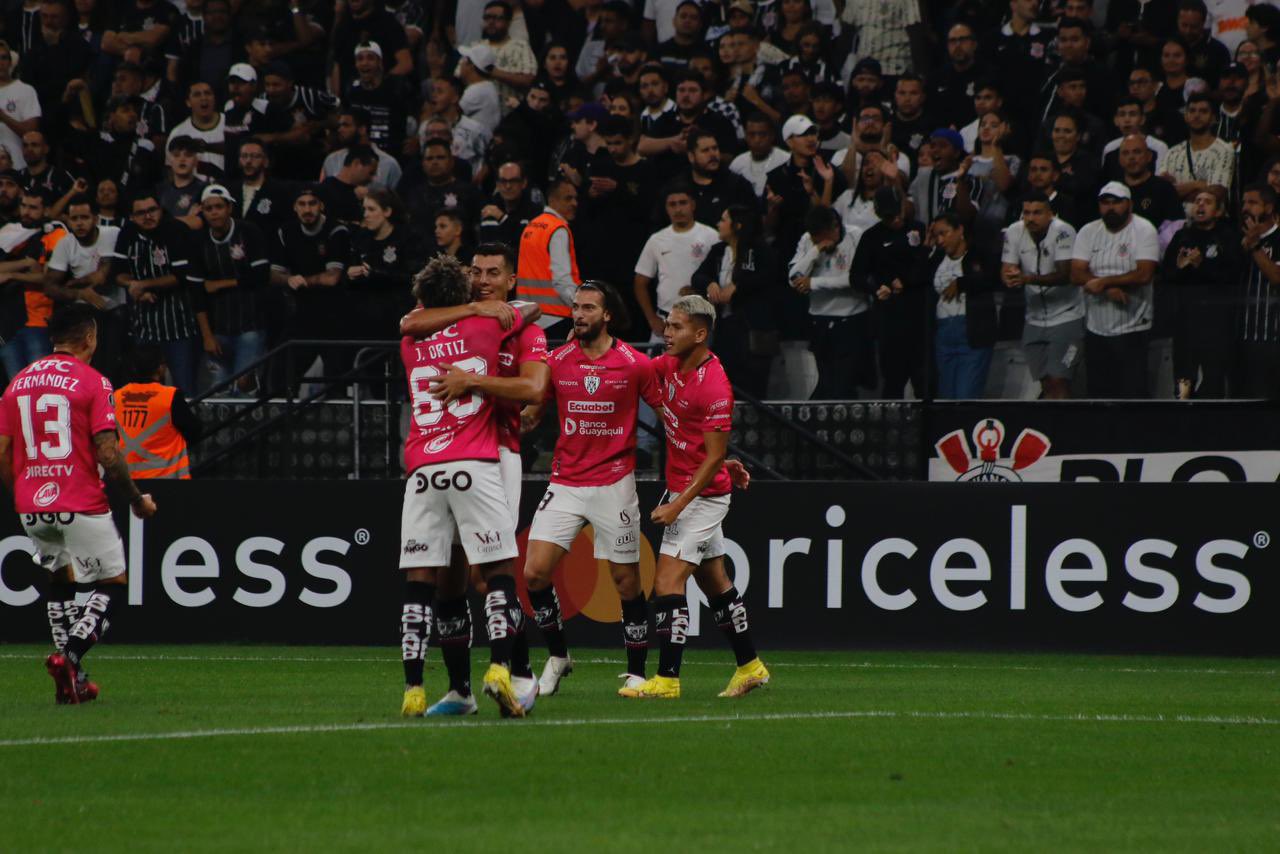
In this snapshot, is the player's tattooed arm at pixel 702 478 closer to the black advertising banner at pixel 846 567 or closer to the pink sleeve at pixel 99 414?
the pink sleeve at pixel 99 414

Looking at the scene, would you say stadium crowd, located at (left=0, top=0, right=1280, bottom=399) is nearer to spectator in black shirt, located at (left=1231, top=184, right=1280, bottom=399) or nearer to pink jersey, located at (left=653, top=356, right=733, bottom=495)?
spectator in black shirt, located at (left=1231, top=184, right=1280, bottom=399)

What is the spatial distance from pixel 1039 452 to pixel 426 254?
215 inches

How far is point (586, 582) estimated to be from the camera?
586 inches

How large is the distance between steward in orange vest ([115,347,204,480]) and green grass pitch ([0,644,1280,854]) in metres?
3.59

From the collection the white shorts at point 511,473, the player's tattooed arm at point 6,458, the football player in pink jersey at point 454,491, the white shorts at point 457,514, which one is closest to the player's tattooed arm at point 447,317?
the football player in pink jersey at point 454,491

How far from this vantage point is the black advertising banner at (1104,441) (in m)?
14.4

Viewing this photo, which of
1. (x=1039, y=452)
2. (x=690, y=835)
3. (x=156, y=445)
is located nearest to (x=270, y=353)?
(x=156, y=445)

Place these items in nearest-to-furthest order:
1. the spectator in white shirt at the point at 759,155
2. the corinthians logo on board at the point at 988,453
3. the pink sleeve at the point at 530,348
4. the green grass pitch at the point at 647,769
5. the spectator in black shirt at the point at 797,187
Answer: the green grass pitch at the point at 647,769
the pink sleeve at the point at 530,348
the corinthians logo on board at the point at 988,453
the spectator in black shirt at the point at 797,187
the spectator in white shirt at the point at 759,155

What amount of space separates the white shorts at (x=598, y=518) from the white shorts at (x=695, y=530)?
205mm

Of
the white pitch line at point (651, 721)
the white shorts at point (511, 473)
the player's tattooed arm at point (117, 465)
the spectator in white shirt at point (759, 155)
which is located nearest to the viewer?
the white pitch line at point (651, 721)

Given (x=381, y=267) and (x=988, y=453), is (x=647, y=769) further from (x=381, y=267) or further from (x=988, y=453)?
(x=381, y=267)

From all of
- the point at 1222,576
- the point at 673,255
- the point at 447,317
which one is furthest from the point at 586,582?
the point at 447,317

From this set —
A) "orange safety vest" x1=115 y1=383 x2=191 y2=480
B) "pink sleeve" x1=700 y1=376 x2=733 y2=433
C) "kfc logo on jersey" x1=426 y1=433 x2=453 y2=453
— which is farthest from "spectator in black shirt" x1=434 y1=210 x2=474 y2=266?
"kfc logo on jersey" x1=426 y1=433 x2=453 y2=453

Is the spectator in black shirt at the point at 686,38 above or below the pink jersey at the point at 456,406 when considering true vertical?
above
